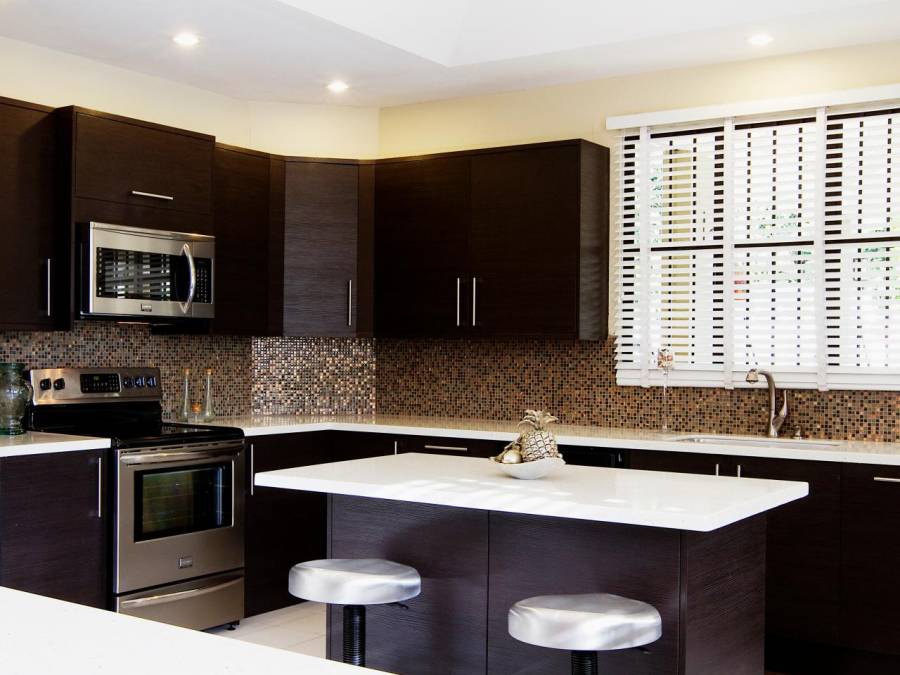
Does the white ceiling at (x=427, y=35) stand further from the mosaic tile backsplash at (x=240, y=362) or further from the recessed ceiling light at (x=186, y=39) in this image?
the mosaic tile backsplash at (x=240, y=362)

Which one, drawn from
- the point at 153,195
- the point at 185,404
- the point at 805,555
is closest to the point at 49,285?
the point at 153,195

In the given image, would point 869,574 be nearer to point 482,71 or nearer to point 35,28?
point 482,71

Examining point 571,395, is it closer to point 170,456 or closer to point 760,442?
point 760,442

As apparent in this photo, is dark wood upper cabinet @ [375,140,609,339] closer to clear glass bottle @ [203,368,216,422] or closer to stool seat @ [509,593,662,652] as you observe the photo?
clear glass bottle @ [203,368,216,422]

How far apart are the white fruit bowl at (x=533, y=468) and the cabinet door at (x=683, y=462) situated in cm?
145

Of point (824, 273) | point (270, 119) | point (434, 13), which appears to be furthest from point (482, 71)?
point (824, 273)

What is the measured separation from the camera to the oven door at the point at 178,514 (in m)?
4.26

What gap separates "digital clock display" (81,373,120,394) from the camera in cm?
489

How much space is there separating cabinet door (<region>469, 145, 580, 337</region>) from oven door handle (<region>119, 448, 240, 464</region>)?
59.3 inches

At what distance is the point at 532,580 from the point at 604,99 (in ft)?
10.6

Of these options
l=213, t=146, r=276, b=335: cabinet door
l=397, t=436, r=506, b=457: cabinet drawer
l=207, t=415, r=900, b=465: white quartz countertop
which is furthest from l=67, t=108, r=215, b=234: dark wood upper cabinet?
l=397, t=436, r=506, b=457: cabinet drawer

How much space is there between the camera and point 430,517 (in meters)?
3.12

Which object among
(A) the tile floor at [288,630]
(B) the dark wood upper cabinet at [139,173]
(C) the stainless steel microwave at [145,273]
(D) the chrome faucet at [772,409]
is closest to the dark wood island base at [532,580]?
(A) the tile floor at [288,630]

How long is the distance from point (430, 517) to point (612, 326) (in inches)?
97.4
